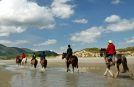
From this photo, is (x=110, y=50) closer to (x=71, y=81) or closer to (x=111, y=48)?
(x=111, y=48)

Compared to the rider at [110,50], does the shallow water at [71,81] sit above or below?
below

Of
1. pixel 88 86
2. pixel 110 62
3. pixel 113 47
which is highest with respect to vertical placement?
pixel 113 47

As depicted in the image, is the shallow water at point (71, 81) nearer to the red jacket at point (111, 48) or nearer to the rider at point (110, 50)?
the rider at point (110, 50)

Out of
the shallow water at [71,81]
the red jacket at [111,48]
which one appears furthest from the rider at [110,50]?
the shallow water at [71,81]

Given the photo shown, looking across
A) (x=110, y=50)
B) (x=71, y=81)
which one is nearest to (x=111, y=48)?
(x=110, y=50)

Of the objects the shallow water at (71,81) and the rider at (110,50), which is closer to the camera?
the shallow water at (71,81)

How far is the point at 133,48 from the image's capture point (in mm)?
55781

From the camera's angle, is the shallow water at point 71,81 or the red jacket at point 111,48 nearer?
the shallow water at point 71,81

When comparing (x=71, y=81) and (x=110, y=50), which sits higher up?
(x=110, y=50)

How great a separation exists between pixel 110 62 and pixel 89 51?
2030 inches

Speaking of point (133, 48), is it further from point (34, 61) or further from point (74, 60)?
point (74, 60)

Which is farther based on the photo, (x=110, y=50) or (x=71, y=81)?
(x=110, y=50)

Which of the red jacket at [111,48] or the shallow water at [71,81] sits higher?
the red jacket at [111,48]

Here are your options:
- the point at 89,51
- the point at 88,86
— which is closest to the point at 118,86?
the point at 88,86
